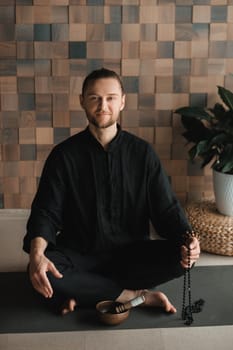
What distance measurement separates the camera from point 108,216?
8.55 feet

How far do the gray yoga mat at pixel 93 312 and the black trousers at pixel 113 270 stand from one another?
0.09 meters

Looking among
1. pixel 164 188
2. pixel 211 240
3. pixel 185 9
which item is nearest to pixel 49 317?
pixel 164 188

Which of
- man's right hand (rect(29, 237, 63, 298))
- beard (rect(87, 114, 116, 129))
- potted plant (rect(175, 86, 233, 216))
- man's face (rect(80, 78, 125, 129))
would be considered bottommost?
man's right hand (rect(29, 237, 63, 298))

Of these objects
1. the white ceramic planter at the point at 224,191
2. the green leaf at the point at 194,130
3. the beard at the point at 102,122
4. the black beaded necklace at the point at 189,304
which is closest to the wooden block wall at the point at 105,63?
the green leaf at the point at 194,130

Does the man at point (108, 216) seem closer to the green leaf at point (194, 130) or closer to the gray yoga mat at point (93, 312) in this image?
the gray yoga mat at point (93, 312)

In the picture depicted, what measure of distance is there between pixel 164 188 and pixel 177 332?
59 centimetres

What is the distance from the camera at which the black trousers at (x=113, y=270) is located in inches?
100

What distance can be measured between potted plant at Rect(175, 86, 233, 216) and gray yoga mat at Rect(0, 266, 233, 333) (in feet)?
1.67

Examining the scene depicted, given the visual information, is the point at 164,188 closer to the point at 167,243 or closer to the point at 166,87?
the point at 167,243

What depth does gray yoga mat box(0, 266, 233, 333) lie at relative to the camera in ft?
8.02

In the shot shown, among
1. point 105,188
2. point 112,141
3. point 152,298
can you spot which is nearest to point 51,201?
point 105,188

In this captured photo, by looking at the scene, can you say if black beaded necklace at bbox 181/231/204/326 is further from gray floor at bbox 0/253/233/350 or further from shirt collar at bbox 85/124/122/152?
shirt collar at bbox 85/124/122/152

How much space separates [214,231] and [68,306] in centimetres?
95

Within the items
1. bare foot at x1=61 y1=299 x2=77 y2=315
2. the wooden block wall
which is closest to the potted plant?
the wooden block wall
